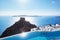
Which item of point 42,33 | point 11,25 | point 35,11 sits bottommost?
point 42,33

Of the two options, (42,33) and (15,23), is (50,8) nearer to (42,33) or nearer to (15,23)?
(42,33)

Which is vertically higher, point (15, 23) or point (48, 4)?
point (48, 4)

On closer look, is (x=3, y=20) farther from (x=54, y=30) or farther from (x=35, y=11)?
(x=54, y=30)

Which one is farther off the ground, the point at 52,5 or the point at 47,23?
the point at 52,5

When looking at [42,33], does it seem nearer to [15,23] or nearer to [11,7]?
[15,23]

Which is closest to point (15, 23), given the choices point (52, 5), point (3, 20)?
point (3, 20)

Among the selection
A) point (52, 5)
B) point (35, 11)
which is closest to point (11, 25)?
point (35, 11)

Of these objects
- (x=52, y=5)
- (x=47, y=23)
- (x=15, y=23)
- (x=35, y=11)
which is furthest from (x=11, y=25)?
(x=52, y=5)
